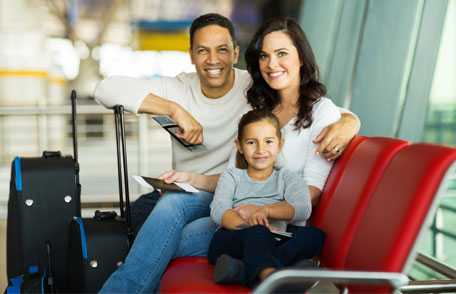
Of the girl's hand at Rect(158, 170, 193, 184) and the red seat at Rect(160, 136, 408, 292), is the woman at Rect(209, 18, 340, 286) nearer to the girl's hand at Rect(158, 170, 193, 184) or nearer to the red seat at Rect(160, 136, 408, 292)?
the red seat at Rect(160, 136, 408, 292)

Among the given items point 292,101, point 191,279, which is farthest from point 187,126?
point 191,279

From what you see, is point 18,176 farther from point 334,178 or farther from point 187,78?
point 334,178

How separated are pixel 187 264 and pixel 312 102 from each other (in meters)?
0.80

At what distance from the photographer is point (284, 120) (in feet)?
9.57

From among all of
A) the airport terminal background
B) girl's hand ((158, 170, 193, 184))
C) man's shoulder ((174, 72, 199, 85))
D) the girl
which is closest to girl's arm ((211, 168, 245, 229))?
the girl

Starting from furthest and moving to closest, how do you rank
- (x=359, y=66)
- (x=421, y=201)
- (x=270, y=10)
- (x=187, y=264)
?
(x=270, y=10) < (x=359, y=66) < (x=187, y=264) < (x=421, y=201)

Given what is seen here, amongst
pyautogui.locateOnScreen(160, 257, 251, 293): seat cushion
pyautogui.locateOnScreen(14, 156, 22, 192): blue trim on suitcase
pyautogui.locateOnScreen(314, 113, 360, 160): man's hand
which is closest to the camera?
pyautogui.locateOnScreen(160, 257, 251, 293): seat cushion

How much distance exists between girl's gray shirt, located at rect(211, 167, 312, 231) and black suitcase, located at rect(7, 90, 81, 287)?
0.84m

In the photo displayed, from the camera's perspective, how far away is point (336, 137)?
269 centimetres

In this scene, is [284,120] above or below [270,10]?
below

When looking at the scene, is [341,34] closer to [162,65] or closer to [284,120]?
[284,120]

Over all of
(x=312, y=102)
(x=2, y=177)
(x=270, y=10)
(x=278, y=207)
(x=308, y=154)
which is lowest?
(x=2, y=177)

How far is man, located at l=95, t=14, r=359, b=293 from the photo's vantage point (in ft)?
9.42

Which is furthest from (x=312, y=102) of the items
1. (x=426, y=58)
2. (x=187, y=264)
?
(x=426, y=58)
